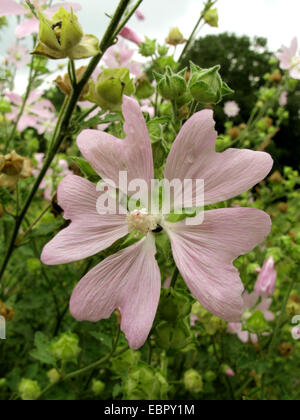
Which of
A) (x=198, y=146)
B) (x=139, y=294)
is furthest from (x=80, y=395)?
(x=198, y=146)

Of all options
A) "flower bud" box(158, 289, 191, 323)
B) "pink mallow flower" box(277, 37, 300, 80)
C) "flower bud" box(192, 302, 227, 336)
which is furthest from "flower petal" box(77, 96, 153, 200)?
"pink mallow flower" box(277, 37, 300, 80)

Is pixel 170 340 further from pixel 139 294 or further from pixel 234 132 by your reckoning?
pixel 234 132

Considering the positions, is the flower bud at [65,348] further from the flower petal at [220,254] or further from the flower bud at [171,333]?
the flower petal at [220,254]

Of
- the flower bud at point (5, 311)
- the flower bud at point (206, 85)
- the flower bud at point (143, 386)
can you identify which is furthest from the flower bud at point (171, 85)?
the flower bud at point (5, 311)

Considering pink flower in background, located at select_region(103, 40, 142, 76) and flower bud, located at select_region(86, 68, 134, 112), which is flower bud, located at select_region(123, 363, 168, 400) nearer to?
flower bud, located at select_region(86, 68, 134, 112)
